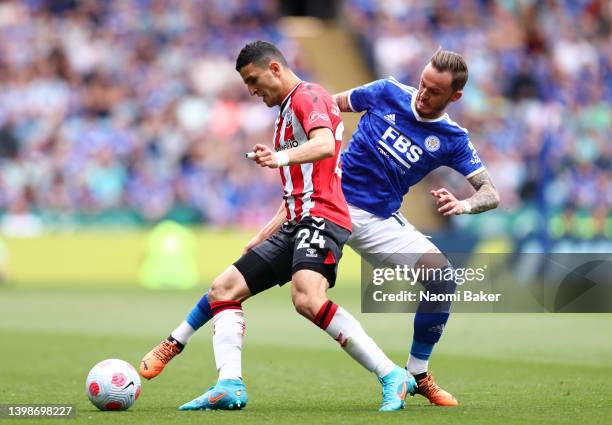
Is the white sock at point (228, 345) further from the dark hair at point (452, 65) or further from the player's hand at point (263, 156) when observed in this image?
the dark hair at point (452, 65)

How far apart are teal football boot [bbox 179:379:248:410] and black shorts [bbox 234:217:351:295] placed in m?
0.60

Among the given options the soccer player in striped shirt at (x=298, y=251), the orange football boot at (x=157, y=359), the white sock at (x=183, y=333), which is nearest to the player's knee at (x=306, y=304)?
the soccer player in striped shirt at (x=298, y=251)

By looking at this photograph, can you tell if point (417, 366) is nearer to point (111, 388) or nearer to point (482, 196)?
point (482, 196)

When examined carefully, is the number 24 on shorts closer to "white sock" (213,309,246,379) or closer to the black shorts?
the black shorts

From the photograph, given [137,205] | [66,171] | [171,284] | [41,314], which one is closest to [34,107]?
[66,171]

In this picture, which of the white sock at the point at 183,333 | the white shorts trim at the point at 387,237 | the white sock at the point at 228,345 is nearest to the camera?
the white sock at the point at 228,345

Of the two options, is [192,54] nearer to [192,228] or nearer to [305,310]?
[192,228]

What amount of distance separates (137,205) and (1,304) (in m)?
5.55

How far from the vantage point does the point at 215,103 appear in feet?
82.0

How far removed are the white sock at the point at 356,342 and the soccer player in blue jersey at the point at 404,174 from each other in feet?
2.42

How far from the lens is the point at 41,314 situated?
614 inches

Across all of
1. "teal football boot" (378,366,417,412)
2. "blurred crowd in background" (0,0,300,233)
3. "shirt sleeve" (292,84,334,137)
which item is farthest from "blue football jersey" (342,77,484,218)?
"blurred crowd in background" (0,0,300,233)

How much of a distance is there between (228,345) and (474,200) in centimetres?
184

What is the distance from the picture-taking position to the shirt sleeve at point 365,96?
27.0 feet
